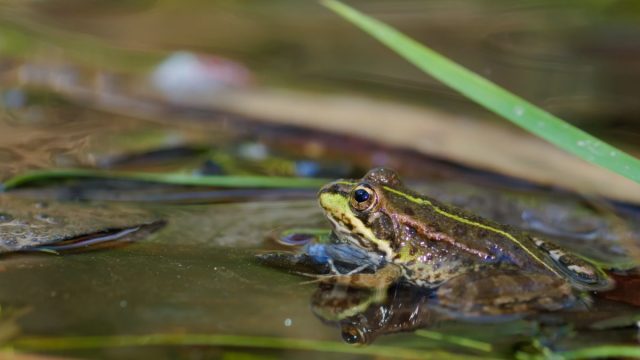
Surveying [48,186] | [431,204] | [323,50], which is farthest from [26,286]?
[323,50]

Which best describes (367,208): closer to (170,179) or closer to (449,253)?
(449,253)

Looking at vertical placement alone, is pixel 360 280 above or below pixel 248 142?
below

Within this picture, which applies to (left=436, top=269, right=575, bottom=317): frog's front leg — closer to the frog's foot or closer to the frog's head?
the frog's foot

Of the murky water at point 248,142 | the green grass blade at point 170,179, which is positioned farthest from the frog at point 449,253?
the green grass blade at point 170,179

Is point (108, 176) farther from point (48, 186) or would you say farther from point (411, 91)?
point (411, 91)

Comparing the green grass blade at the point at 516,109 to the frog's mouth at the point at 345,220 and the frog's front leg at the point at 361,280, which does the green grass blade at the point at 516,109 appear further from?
the frog's front leg at the point at 361,280

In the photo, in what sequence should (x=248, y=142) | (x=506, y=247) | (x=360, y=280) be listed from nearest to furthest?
(x=360, y=280) < (x=506, y=247) < (x=248, y=142)

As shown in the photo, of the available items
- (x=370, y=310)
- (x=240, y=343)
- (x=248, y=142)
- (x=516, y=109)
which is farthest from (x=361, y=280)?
(x=248, y=142)

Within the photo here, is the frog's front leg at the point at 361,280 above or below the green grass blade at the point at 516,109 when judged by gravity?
below
